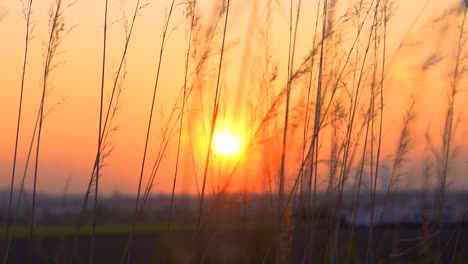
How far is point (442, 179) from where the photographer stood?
4.24m

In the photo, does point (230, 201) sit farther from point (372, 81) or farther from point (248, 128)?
point (372, 81)

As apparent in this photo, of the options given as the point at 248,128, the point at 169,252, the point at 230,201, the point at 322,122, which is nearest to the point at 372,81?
the point at 322,122

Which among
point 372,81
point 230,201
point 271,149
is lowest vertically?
point 230,201

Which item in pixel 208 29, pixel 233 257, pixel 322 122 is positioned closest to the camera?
pixel 208 29

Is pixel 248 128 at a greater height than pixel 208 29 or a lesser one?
lesser

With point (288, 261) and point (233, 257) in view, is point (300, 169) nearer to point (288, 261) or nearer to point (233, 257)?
point (288, 261)

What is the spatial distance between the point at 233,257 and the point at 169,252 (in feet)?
1.17

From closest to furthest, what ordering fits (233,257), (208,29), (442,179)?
(208,29)
(233,257)
(442,179)

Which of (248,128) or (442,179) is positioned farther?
(442,179)

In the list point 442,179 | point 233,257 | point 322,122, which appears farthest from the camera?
point 442,179

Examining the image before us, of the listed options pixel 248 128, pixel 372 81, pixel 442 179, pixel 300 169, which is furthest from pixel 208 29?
pixel 442 179

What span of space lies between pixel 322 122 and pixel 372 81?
457 millimetres

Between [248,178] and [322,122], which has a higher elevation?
[322,122]

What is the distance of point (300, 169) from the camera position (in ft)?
11.3
